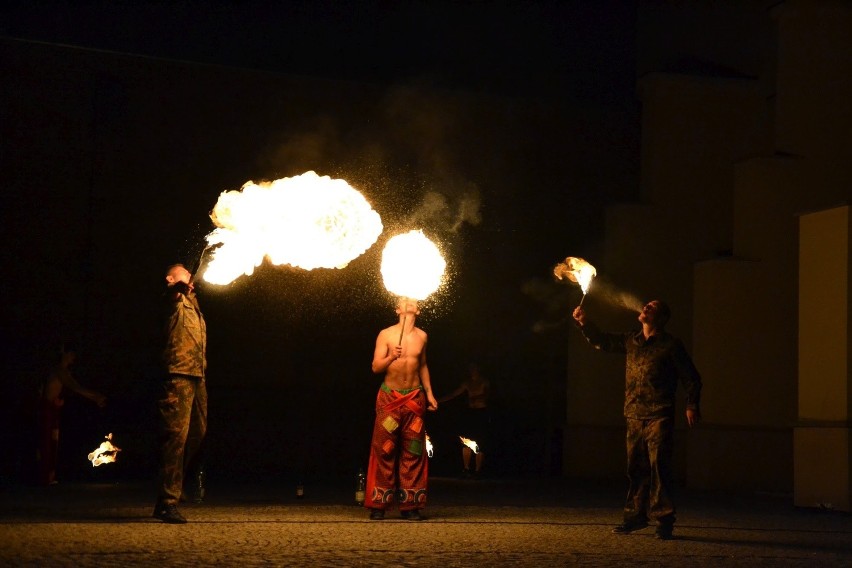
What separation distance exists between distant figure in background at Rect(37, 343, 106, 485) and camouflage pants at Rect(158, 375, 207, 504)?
17.4ft

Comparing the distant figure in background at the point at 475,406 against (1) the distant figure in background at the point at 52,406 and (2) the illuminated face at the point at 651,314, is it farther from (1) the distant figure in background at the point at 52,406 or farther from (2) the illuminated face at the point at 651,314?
(2) the illuminated face at the point at 651,314

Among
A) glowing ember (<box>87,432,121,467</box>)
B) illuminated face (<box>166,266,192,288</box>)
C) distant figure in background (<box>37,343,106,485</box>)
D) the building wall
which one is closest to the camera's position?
illuminated face (<box>166,266,192,288</box>)

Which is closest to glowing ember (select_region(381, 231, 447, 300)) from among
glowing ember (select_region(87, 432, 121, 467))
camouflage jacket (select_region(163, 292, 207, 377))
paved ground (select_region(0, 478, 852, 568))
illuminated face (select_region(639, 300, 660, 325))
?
camouflage jacket (select_region(163, 292, 207, 377))

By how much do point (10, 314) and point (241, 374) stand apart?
3.61 m

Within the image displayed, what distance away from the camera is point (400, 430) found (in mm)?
11750

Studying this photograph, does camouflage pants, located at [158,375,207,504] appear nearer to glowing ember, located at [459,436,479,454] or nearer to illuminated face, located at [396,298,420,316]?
illuminated face, located at [396,298,420,316]

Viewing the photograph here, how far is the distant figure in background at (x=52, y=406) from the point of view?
1584cm

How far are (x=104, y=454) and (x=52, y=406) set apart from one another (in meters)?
1.49

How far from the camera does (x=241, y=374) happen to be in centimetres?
1911

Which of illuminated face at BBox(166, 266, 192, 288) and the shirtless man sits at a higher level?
illuminated face at BBox(166, 266, 192, 288)

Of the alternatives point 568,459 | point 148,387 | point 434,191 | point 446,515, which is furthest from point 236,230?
point 568,459

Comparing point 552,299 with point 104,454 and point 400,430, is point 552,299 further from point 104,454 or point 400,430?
point 400,430

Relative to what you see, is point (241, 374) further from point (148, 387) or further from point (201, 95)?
point (201, 95)

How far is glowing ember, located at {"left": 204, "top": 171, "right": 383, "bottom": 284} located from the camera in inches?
480
